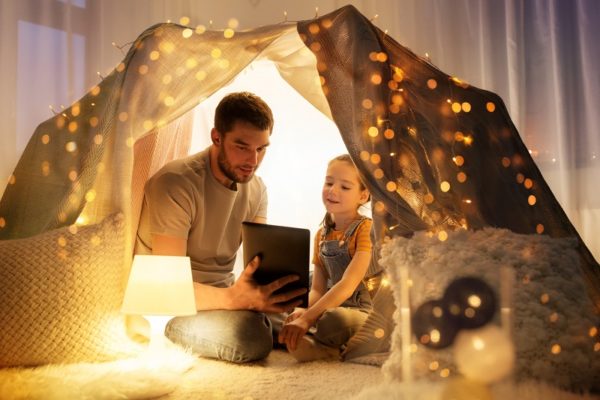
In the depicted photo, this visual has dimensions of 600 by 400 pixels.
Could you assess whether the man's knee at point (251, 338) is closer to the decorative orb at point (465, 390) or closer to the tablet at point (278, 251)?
the tablet at point (278, 251)

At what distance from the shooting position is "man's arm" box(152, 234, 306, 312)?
1.73 meters

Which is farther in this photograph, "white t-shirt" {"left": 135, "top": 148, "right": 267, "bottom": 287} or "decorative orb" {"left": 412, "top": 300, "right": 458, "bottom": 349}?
"white t-shirt" {"left": 135, "top": 148, "right": 267, "bottom": 287}

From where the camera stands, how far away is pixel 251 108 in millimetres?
1898

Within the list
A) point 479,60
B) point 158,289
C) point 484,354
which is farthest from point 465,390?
point 479,60

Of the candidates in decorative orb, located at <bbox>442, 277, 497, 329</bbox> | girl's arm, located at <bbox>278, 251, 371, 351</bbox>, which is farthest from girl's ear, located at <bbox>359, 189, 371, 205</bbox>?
decorative orb, located at <bbox>442, 277, 497, 329</bbox>

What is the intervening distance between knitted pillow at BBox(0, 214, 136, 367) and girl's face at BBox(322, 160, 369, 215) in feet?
2.41

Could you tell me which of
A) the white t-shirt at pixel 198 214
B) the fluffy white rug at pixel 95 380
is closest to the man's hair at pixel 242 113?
the white t-shirt at pixel 198 214

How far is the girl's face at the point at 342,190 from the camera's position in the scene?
6.79 feet

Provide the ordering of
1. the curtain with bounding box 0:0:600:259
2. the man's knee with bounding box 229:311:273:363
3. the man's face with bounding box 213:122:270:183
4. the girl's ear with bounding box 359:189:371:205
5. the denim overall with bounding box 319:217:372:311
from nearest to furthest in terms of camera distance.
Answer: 1. the man's knee with bounding box 229:311:273:363
2. the man's face with bounding box 213:122:270:183
3. the denim overall with bounding box 319:217:372:311
4. the girl's ear with bounding box 359:189:371:205
5. the curtain with bounding box 0:0:600:259

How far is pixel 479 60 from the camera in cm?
257

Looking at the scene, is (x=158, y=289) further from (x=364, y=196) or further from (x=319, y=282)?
(x=364, y=196)

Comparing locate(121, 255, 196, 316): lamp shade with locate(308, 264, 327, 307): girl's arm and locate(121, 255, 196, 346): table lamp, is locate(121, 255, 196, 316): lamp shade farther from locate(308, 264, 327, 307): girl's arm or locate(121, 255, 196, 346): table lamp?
locate(308, 264, 327, 307): girl's arm

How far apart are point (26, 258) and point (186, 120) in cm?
95

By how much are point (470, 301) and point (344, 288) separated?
50cm
